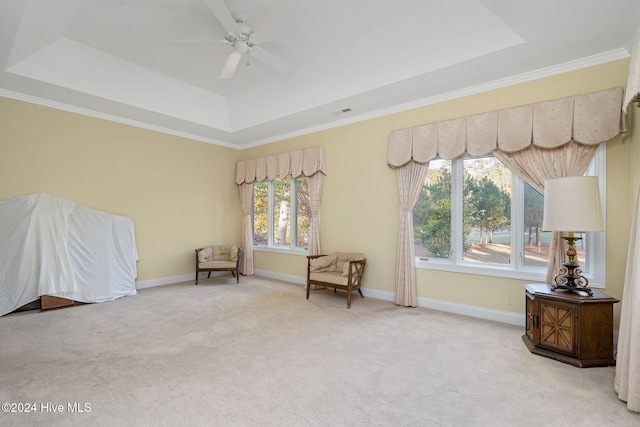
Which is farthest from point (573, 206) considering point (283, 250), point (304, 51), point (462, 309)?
point (283, 250)

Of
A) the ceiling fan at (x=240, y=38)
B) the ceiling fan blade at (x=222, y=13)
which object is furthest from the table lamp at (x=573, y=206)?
the ceiling fan blade at (x=222, y=13)

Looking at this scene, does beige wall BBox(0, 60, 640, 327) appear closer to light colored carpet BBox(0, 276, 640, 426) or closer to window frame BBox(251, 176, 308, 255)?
window frame BBox(251, 176, 308, 255)

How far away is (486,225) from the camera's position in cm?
392

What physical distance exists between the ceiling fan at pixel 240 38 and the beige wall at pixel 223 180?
1.97 metres

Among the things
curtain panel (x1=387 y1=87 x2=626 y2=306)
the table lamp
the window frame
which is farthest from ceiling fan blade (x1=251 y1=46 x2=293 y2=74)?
the table lamp

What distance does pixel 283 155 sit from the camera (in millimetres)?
6016

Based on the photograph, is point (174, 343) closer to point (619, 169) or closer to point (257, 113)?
point (257, 113)

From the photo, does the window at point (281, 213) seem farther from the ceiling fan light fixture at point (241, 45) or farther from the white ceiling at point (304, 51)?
the ceiling fan light fixture at point (241, 45)

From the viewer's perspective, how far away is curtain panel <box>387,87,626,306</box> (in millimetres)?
3113

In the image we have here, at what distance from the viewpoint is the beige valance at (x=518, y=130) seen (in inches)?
121

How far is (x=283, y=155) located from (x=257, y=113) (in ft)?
3.10

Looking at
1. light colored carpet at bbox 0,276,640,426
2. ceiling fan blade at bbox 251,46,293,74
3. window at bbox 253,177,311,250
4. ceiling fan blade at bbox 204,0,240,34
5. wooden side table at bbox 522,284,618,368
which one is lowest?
light colored carpet at bbox 0,276,640,426

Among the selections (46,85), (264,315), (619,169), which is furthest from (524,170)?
(46,85)

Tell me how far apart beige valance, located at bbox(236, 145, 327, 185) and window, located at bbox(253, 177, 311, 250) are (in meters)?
0.27
